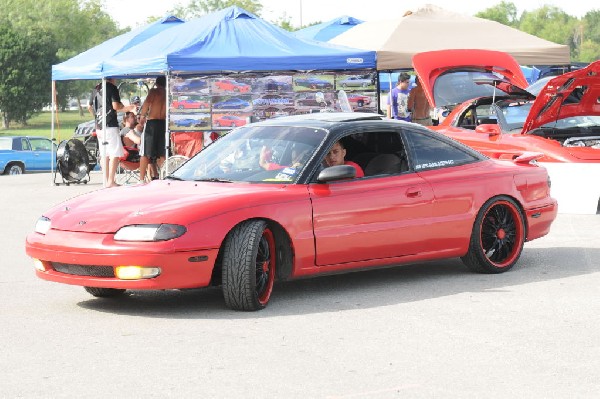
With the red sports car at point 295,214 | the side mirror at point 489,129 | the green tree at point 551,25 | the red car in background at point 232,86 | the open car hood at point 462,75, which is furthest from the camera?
the green tree at point 551,25

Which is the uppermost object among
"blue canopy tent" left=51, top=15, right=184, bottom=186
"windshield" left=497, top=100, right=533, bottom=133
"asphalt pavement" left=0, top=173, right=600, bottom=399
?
"blue canopy tent" left=51, top=15, right=184, bottom=186

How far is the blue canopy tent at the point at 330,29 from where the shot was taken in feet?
88.3

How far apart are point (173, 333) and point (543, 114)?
8942mm

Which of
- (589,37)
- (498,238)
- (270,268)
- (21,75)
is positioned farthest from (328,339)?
(589,37)

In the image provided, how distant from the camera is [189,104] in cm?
1855

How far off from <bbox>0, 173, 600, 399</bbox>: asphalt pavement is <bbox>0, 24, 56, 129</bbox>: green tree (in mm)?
82219

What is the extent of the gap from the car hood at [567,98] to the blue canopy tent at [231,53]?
4.59 meters

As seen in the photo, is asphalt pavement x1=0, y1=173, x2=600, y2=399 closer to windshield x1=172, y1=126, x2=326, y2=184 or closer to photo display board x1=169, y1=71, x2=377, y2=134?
windshield x1=172, y1=126, x2=326, y2=184

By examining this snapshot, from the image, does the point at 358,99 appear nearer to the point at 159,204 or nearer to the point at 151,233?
the point at 159,204

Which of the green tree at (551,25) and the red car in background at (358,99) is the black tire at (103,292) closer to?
the red car in background at (358,99)

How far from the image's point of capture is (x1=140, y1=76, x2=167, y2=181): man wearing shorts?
18891mm

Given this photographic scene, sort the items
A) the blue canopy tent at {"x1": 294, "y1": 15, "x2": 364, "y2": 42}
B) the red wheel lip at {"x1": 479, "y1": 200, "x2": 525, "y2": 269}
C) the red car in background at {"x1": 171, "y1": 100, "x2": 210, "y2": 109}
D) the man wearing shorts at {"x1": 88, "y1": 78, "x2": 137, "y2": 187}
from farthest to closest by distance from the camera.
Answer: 1. the blue canopy tent at {"x1": 294, "y1": 15, "x2": 364, "y2": 42}
2. the man wearing shorts at {"x1": 88, "y1": 78, "x2": 137, "y2": 187}
3. the red car in background at {"x1": 171, "y1": 100, "x2": 210, "y2": 109}
4. the red wheel lip at {"x1": 479, "y1": 200, "x2": 525, "y2": 269}

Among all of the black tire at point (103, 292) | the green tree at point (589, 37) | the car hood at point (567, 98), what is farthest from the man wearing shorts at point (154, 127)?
the green tree at point (589, 37)

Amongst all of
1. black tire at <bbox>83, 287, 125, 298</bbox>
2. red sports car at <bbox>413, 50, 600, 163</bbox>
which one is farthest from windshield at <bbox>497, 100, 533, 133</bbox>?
black tire at <bbox>83, 287, 125, 298</bbox>
